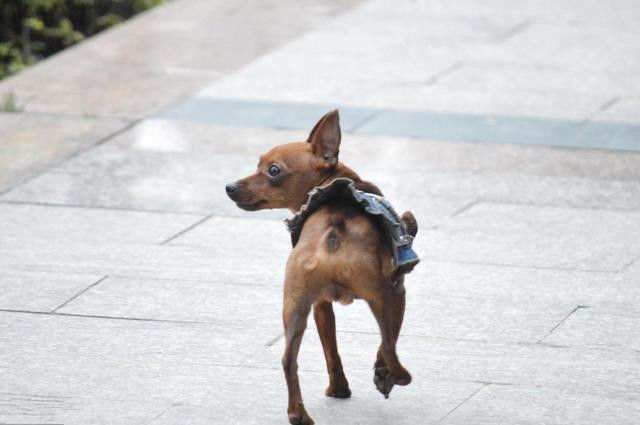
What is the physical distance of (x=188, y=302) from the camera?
7223 millimetres

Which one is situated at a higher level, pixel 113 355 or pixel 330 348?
pixel 330 348

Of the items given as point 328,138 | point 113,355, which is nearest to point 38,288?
point 113,355

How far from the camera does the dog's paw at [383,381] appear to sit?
216 inches

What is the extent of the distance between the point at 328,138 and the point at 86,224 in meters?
3.57

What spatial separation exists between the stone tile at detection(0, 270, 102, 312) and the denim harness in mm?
2213

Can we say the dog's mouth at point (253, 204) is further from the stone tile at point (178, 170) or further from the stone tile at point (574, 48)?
the stone tile at point (574, 48)

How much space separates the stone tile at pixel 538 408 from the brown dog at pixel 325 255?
0.47 meters

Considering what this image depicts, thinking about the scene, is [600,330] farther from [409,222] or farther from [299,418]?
[299,418]

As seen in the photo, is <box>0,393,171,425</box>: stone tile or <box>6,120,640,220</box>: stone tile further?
<box>6,120,640,220</box>: stone tile

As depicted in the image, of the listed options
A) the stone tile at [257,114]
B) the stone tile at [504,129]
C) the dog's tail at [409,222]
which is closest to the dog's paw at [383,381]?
the dog's tail at [409,222]

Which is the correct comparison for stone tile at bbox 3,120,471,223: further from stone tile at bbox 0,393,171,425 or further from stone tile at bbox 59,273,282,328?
stone tile at bbox 0,393,171,425

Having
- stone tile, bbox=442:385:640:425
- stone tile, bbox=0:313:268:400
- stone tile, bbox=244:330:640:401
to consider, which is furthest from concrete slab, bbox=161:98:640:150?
stone tile, bbox=442:385:640:425

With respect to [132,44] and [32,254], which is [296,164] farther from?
[132,44]

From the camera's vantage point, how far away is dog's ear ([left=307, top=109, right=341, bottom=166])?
18.1 feet
